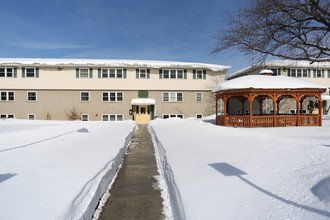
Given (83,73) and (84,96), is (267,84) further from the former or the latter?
(83,73)

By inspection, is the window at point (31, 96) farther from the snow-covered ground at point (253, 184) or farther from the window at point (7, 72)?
the snow-covered ground at point (253, 184)

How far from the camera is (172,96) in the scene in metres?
22.7

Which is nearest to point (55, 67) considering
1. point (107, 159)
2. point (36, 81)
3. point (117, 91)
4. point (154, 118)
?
point (36, 81)

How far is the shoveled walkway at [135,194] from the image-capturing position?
3719 mm

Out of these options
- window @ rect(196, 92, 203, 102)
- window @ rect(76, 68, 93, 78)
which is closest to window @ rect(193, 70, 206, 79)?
window @ rect(196, 92, 203, 102)

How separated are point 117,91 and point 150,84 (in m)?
3.94

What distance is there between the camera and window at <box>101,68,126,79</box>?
2203 centimetres

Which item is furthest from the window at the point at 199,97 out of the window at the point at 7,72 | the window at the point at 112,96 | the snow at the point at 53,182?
the window at the point at 7,72

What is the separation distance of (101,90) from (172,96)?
27.3 ft

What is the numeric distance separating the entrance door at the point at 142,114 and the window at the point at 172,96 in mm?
2428

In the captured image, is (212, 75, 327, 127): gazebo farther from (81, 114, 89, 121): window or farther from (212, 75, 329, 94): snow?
(81, 114, 89, 121): window

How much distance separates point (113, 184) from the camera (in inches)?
204

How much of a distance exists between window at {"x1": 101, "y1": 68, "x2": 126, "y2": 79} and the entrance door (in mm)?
4246

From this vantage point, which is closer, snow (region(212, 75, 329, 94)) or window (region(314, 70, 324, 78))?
snow (region(212, 75, 329, 94))
